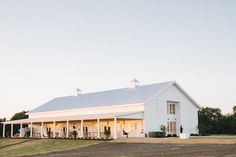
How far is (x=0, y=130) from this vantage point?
65875 millimetres

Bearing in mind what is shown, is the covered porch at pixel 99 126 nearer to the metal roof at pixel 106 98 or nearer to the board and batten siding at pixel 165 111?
the board and batten siding at pixel 165 111

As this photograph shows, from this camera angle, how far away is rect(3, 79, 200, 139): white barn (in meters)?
41.3

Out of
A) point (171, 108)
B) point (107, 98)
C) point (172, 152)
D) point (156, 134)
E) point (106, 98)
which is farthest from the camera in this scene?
point (106, 98)

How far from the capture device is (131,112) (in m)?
40.3

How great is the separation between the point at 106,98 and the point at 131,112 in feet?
31.1

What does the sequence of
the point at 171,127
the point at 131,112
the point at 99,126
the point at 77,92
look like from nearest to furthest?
the point at 131,112, the point at 171,127, the point at 99,126, the point at 77,92

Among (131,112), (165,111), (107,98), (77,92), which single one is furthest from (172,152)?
(77,92)

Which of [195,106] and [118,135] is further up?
[195,106]

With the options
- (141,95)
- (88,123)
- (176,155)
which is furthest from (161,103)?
(176,155)

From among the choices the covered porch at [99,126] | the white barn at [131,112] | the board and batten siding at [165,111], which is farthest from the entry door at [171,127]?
the covered porch at [99,126]

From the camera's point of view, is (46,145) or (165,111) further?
(165,111)

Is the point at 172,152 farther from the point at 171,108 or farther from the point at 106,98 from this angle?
the point at 106,98

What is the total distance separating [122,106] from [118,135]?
4.27m

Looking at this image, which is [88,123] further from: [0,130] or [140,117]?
[0,130]
